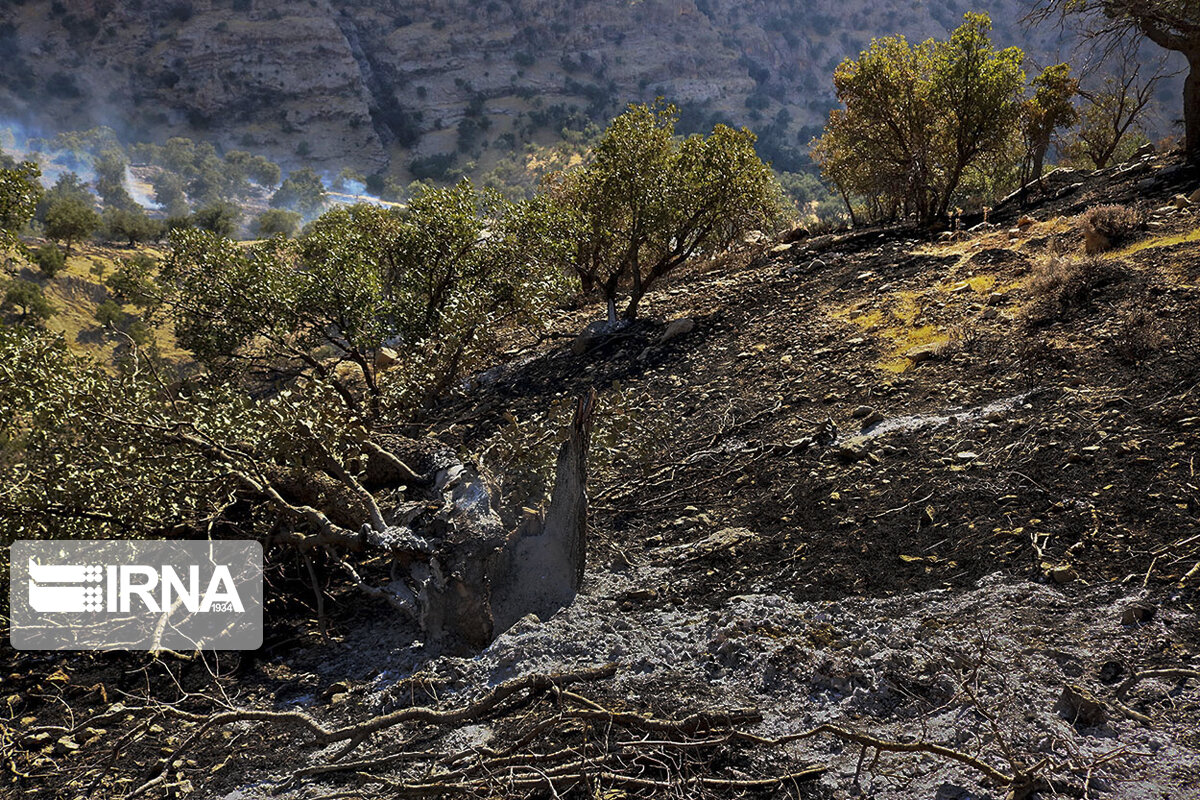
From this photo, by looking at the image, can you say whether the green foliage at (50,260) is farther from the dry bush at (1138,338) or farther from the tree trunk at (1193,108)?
the tree trunk at (1193,108)

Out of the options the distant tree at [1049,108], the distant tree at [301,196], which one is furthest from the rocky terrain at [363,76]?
the distant tree at [1049,108]

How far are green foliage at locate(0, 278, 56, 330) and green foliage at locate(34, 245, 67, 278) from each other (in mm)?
2594

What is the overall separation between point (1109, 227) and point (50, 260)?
133 ft

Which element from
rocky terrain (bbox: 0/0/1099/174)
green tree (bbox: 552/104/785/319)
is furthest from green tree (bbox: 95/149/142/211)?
green tree (bbox: 552/104/785/319)

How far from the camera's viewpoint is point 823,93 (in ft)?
420

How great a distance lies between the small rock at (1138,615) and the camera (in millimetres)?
3211

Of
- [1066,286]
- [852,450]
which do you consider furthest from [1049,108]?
[852,450]

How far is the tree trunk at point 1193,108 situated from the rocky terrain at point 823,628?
3.74 metres

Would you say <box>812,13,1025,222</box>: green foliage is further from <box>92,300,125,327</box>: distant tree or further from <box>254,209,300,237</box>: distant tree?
<box>254,209,300,237</box>: distant tree

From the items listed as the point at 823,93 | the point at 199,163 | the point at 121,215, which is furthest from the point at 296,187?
the point at 823,93

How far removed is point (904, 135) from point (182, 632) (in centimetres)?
1376

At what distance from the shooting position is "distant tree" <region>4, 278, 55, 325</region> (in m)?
29.1

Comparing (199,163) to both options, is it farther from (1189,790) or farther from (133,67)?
(1189,790)

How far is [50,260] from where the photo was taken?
32.6m
